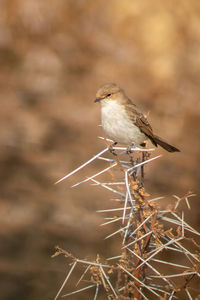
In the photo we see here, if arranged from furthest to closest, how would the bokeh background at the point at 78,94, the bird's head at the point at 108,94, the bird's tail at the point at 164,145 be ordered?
the bokeh background at the point at 78,94 → the bird's head at the point at 108,94 → the bird's tail at the point at 164,145

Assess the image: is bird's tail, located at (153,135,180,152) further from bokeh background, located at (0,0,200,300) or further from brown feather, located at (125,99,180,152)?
bokeh background, located at (0,0,200,300)

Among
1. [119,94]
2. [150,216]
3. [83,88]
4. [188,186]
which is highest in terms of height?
[83,88]

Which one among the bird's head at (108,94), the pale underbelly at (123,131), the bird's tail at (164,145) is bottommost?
the bird's tail at (164,145)

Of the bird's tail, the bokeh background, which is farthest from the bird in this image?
the bokeh background

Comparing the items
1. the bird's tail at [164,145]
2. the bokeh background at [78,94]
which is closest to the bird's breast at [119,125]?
the bird's tail at [164,145]

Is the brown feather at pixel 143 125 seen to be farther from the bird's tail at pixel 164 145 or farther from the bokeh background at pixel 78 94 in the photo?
the bokeh background at pixel 78 94

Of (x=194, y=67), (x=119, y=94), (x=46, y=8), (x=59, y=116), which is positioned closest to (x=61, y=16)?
(x=46, y=8)

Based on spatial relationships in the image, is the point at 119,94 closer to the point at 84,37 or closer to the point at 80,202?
the point at 80,202
